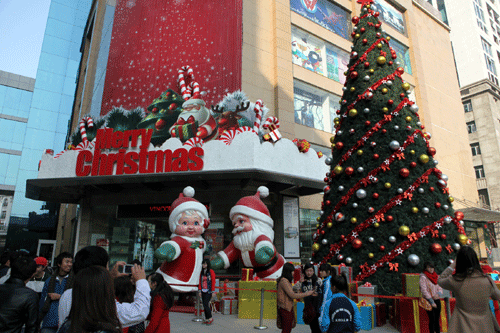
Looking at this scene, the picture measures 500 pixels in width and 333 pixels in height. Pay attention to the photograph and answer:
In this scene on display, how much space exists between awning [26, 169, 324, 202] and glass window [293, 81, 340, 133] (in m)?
3.94

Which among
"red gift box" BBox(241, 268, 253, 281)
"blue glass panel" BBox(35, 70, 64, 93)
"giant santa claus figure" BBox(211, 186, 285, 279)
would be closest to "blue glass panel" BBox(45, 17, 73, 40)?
"blue glass panel" BBox(35, 70, 64, 93)

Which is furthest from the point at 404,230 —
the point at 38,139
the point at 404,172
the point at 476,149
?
the point at 476,149

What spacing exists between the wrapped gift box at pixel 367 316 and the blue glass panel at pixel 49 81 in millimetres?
31023

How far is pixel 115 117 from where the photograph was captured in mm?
13938

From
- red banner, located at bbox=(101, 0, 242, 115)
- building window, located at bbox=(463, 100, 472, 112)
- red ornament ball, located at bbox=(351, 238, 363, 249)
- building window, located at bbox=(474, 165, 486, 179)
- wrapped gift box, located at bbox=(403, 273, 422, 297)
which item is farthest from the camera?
building window, located at bbox=(463, 100, 472, 112)

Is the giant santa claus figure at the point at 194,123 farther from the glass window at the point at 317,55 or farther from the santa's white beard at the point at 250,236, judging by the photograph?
the glass window at the point at 317,55

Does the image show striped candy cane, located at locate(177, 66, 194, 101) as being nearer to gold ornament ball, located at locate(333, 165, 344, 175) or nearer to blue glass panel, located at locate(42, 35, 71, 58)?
gold ornament ball, located at locate(333, 165, 344, 175)

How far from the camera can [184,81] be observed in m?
13.9

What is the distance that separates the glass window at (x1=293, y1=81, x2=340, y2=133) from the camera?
617 inches

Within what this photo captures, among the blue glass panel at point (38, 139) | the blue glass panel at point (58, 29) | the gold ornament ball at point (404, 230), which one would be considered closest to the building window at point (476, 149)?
the gold ornament ball at point (404, 230)

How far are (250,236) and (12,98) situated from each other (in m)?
36.0

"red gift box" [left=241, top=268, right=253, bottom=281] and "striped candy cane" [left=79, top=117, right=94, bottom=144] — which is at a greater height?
"striped candy cane" [left=79, top=117, right=94, bottom=144]

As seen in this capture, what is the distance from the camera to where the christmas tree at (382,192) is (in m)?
5.87

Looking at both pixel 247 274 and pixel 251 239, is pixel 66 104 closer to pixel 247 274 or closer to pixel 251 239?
pixel 251 239
